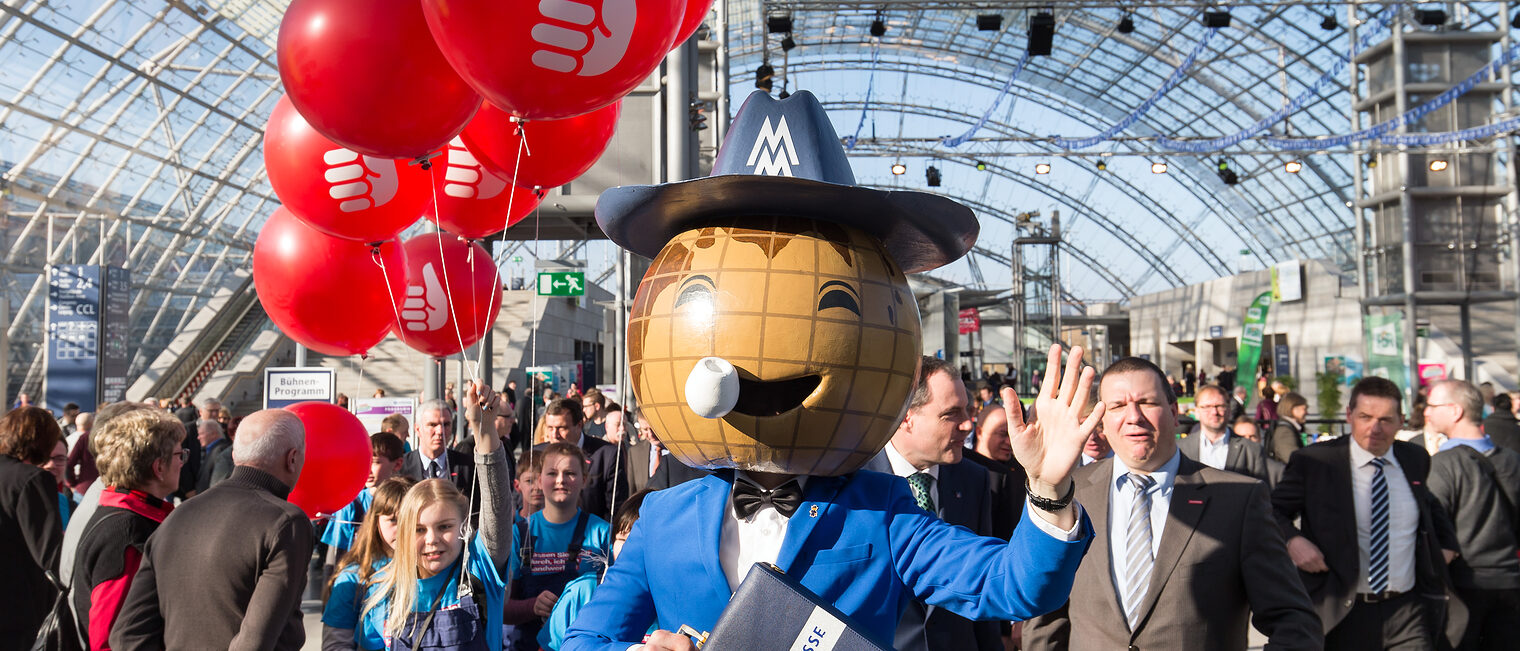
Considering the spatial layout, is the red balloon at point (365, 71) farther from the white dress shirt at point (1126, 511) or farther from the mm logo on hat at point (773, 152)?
the white dress shirt at point (1126, 511)

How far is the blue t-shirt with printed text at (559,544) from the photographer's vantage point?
155 inches

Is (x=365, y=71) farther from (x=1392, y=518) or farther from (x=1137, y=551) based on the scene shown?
(x=1392, y=518)

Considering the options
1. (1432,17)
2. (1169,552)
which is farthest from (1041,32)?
(1169,552)

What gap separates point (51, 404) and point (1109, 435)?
11392 mm

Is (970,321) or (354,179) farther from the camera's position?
(970,321)

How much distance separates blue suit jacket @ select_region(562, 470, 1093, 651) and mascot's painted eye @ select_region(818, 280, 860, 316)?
0.35 meters

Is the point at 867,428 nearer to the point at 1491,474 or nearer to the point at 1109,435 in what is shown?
the point at 1109,435

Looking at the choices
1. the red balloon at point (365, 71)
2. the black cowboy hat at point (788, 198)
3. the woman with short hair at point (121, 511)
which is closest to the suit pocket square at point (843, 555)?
Answer: the black cowboy hat at point (788, 198)

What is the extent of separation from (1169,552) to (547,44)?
2.17m

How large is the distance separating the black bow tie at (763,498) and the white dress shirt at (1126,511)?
1.55 meters

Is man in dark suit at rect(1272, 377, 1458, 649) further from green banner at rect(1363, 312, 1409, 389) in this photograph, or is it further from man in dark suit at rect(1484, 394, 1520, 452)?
green banner at rect(1363, 312, 1409, 389)

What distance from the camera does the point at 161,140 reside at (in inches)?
940

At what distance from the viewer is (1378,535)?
404cm

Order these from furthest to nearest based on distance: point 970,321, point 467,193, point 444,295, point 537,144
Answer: point 970,321
point 444,295
point 467,193
point 537,144
